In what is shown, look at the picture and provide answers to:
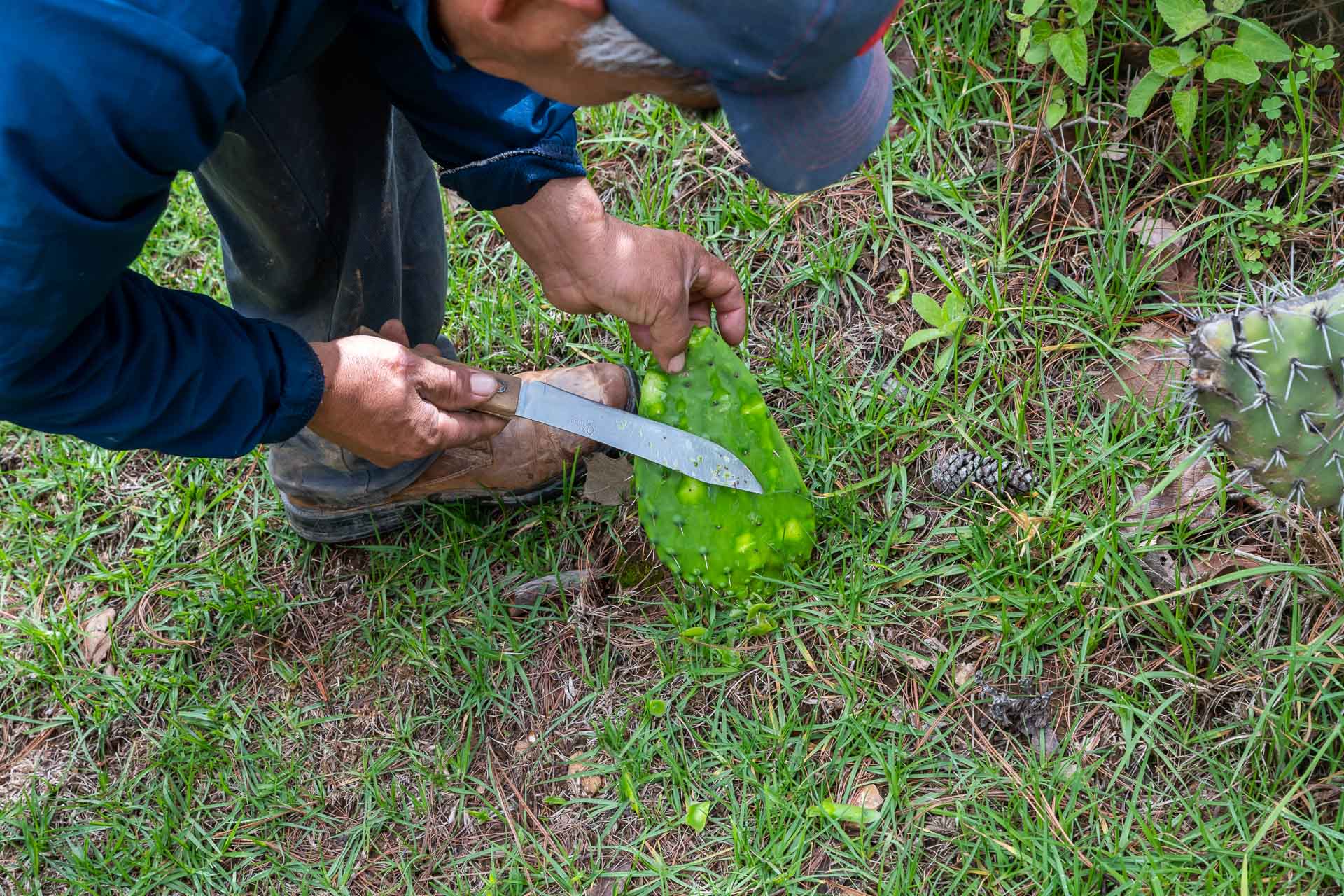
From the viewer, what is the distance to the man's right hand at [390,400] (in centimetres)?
169

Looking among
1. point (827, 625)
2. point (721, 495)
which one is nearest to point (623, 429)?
point (721, 495)

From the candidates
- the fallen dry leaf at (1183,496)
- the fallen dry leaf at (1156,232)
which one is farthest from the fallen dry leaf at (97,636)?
the fallen dry leaf at (1156,232)

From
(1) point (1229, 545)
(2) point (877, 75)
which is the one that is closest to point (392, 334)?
(2) point (877, 75)

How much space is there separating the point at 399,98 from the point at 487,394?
1.75 feet

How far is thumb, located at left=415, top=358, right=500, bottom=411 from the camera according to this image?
1.79 metres

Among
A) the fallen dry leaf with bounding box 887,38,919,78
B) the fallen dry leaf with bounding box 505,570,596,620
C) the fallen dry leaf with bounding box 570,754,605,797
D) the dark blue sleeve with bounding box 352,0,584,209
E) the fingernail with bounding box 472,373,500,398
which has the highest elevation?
the dark blue sleeve with bounding box 352,0,584,209

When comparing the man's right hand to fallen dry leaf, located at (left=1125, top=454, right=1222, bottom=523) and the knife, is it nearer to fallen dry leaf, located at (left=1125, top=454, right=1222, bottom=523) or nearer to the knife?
the knife

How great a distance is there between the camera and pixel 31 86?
1.08 meters

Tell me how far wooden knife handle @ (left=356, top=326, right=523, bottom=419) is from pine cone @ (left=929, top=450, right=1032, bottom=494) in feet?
2.70

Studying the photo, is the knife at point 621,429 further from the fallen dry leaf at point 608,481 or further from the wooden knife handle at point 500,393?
the fallen dry leaf at point 608,481

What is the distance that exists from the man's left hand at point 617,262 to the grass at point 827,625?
0.36m

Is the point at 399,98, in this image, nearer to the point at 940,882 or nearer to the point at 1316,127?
the point at 940,882

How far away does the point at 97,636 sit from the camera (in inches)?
88.0

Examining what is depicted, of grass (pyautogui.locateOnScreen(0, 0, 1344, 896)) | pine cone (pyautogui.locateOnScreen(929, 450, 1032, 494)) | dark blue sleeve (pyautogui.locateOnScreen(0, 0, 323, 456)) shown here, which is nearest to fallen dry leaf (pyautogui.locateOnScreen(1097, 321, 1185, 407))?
grass (pyautogui.locateOnScreen(0, 0, 1344, 896))
